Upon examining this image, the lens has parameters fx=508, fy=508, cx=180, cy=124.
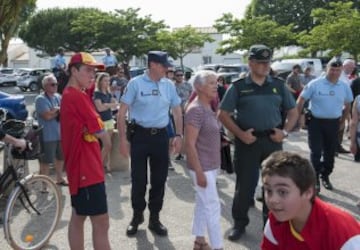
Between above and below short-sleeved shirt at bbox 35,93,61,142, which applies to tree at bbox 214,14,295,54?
above

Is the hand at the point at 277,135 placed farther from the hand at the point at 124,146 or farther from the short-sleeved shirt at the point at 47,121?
the short-sleeved shirt at the point at 47,121

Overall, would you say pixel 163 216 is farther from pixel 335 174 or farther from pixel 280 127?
pixel 335 174

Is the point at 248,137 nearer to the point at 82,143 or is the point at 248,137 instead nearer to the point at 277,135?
the point at 277,135

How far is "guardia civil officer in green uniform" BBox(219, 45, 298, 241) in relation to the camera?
506 cm

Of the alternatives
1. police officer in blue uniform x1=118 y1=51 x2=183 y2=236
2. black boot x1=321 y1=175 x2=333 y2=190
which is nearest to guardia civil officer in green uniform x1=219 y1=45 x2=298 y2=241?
police officer in blue uniform x1=118 y1=51 x2=183 y2=236

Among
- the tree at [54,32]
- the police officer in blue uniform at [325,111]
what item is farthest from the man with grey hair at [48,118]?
the tree at [54,32]

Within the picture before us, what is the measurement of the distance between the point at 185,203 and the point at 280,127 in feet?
6.72

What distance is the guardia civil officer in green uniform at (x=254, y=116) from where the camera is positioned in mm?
5062

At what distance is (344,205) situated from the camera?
6559 mm

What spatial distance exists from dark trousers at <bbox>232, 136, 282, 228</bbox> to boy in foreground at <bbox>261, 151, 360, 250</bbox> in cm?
295

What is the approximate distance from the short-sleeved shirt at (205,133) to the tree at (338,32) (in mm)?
23531

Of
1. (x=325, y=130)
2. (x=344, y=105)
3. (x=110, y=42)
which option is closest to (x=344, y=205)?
(x=325, y=130)

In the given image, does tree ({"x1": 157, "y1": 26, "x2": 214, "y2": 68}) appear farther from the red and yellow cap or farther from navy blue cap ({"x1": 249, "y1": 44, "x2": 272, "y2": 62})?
the red and yellow cap

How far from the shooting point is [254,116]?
509 centimetres
